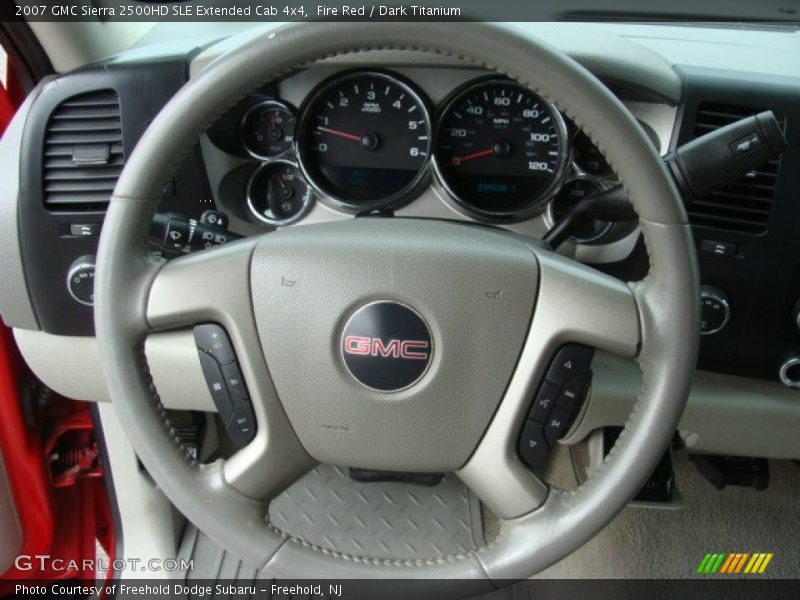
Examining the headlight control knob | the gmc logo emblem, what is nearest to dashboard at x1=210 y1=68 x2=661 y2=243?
the headlight control knob

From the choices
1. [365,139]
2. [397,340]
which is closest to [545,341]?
[397,340]

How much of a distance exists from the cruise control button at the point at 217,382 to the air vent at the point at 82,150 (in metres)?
0.48

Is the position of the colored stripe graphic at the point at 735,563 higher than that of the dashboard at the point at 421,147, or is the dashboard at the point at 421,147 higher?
the dashboard at the point at 421,147

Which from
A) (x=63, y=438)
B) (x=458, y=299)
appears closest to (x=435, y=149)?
(x=458, y=299)

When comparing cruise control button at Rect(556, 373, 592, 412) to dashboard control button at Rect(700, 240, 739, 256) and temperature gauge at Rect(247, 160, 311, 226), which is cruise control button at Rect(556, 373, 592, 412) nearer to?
dashboard control button at Rect(700, 240, 739, 256)

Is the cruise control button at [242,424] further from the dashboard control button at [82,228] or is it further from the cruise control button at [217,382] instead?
the dashboard control button at [82,228]

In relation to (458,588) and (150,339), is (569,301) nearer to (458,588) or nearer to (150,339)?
(458,588)

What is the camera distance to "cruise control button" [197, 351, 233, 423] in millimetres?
868

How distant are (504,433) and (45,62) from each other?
1.01 m

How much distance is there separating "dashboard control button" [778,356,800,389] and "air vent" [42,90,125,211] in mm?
1138

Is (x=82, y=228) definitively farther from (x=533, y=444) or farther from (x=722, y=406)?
(x=722, y=406)

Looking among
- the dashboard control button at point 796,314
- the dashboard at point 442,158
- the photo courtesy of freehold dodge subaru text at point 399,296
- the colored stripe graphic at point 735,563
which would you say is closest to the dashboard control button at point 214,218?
the photo courtesy of freehold dodge subaru text at point 399,296

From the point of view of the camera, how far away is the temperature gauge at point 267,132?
1.23m

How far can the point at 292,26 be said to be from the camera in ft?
2.35
